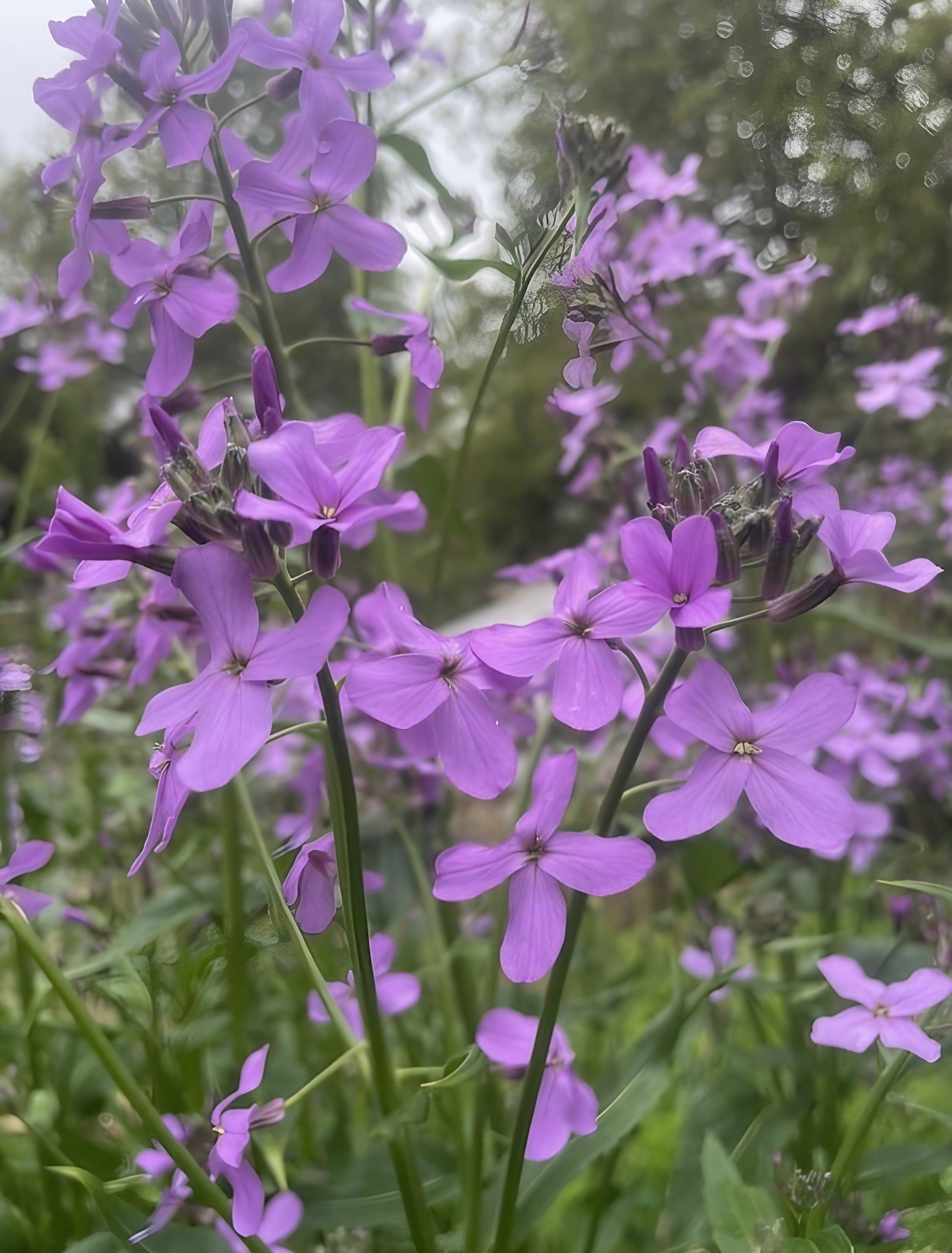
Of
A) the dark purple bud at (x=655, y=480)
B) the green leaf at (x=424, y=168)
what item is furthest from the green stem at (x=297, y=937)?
the green leaf at (x=424, y=168)

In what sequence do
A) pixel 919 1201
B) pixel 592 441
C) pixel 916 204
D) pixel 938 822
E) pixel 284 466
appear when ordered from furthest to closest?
pixel 938 822, pixel 592 441, pixel 916 204, pixel 919 1201, pixel 284 466

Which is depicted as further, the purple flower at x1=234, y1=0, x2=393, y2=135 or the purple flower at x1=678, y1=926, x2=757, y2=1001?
the purple flower at x1=678, y1=926, x2=757, y2=1001

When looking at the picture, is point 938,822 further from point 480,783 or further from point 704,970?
point 480,783

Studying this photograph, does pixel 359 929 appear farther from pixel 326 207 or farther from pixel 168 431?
pixel 326 207

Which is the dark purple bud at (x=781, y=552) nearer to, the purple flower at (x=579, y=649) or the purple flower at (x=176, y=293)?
the purple flower at (x=579, y=649)

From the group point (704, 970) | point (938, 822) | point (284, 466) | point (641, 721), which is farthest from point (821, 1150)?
point (938, 822)

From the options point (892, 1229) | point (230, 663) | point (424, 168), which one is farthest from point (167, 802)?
point (424, 168)

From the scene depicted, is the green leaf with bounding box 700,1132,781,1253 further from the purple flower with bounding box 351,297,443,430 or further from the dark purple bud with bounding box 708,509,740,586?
the purple flower with bounding box 351,297,443,430

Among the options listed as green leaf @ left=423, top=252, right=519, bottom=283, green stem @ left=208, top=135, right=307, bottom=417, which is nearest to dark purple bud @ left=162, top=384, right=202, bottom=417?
green stem @ left=208, top=135, right=307, bottom=417
